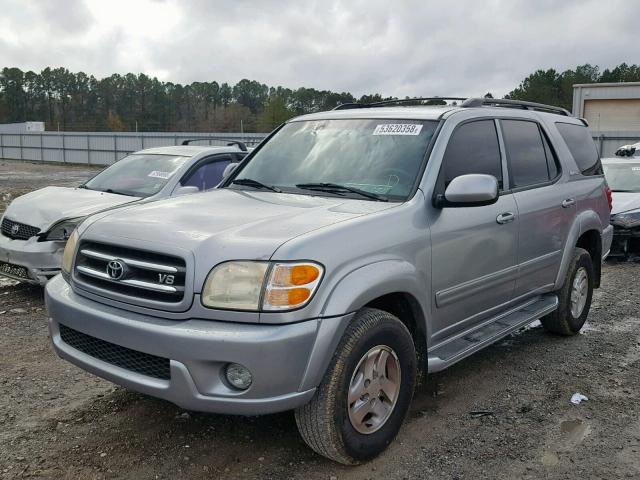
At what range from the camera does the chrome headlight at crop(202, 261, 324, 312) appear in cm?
279

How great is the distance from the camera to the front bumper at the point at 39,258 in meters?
6.11

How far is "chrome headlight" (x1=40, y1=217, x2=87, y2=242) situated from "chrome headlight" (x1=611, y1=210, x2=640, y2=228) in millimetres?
7281

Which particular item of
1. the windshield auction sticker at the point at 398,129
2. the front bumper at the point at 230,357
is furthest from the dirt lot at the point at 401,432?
the windshield auction sticker at the point at 398,129

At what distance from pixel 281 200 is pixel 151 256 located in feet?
3.15

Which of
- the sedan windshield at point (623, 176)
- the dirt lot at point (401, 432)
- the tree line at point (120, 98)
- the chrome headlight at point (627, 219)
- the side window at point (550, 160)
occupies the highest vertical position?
the tree line at point (120, 98)

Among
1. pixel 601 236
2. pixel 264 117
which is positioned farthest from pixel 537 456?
pixel 264 117

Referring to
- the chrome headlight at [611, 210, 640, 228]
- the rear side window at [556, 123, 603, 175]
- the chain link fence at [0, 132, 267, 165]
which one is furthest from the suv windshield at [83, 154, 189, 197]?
the chain link fence at [0, 132, 267, 165]

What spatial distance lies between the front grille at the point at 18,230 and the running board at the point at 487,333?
176 inches

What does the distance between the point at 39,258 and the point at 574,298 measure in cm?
506

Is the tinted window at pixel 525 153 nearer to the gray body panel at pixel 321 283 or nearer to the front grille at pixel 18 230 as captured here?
the gray body panel at pixel 321 283

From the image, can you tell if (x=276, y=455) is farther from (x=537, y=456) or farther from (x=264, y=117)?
(x=264, y=117)

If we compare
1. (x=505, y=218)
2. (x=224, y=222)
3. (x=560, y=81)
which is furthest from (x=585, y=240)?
(x=560, y=81)

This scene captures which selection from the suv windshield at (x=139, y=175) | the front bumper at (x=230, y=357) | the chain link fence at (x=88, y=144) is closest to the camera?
the front bumper at (x=230, y=357)

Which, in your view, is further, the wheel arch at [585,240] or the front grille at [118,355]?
the wheel arch at [585,240]
